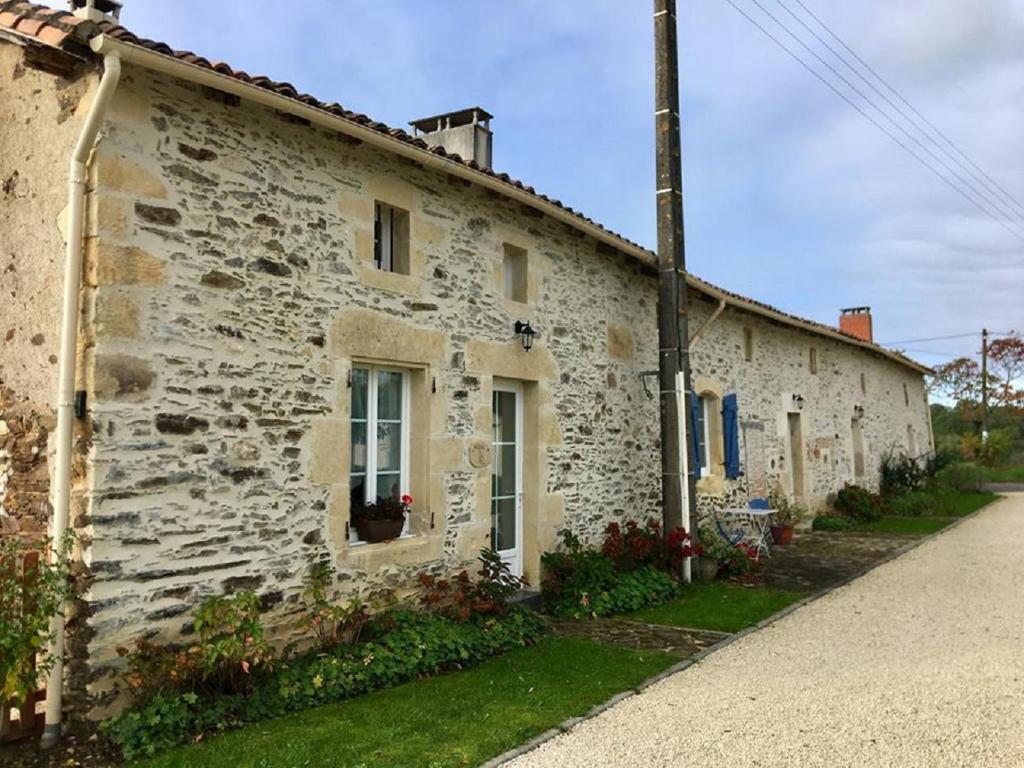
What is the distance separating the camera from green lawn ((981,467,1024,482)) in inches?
989

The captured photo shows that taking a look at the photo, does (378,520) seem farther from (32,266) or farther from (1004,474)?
(1004,474)

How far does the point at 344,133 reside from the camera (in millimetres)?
5293

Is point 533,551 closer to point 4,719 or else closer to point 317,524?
point 317,524

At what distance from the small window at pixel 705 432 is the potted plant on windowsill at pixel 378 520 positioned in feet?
18.9

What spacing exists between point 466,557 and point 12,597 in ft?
10.6

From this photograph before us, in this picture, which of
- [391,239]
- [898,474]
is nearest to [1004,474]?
[898,474]

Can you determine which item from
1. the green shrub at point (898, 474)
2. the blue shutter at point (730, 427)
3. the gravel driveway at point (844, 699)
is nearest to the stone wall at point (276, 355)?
the gravel driveway at point (844, 699)

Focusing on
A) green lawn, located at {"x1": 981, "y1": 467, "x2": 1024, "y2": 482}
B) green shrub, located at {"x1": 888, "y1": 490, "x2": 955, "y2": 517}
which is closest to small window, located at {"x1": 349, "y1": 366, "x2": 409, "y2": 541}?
green shrub, located at {"x1": 888, "y1": 490, "x2": 955, "y2": 517}

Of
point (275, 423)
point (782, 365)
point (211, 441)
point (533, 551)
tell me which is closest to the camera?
point (211, 441)

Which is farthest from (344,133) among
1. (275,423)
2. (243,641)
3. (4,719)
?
(4,719)

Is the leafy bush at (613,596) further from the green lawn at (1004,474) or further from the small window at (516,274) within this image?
the green lawn at (1004,474)

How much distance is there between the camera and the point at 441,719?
4184 mm

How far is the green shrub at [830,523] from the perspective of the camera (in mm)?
12891

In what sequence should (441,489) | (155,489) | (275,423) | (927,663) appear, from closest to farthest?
(155,489) → (275,423) → (927,663) → (441,489)
